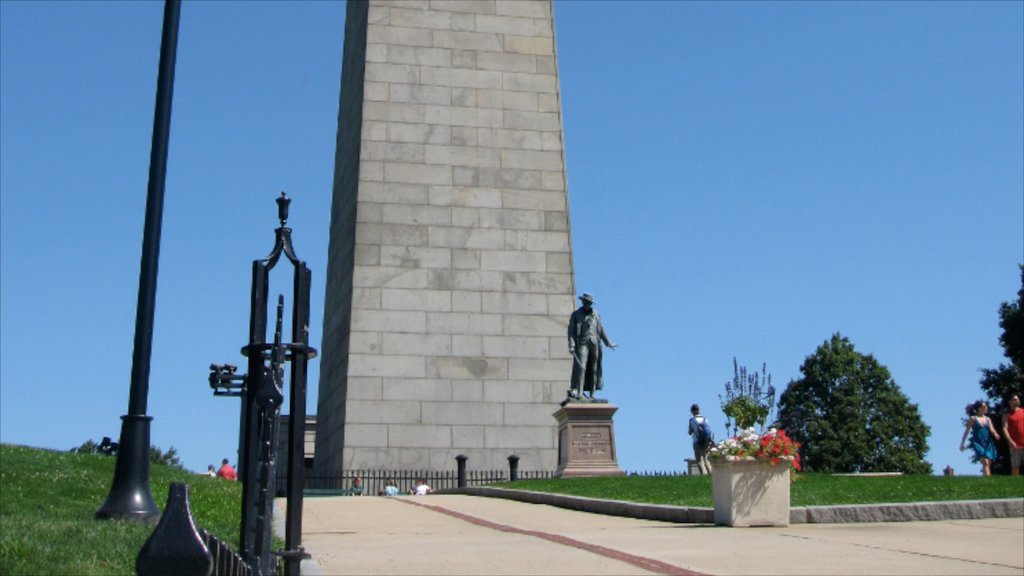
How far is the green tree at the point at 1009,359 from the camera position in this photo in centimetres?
5103

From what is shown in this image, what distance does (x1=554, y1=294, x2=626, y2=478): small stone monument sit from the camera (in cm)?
2488

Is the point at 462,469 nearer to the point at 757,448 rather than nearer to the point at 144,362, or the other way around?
the point at 757,448

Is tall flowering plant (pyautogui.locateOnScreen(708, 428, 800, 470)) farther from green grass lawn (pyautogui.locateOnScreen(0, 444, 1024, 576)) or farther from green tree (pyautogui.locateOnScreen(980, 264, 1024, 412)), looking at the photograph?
green tree (pyautogui.locateOnScreen(980, 264, 1024, 412))

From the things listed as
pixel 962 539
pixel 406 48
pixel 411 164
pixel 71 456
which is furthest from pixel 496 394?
pixel 962 539

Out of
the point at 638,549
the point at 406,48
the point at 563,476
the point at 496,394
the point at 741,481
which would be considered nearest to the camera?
the point at 638,549

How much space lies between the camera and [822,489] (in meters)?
16.9

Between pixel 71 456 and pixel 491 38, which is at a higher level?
pixel 491 38

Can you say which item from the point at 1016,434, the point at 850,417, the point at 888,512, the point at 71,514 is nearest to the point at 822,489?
the point at 888,512

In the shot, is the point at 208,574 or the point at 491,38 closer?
the point at 208,574

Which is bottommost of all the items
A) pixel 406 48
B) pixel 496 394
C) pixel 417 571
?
pixel 417 571

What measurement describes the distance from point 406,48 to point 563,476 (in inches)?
559

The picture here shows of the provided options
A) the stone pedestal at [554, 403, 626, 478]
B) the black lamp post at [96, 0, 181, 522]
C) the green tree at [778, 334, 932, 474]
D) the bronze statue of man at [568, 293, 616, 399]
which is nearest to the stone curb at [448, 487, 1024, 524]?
the black lamp post at [96, 0, 181, 522]

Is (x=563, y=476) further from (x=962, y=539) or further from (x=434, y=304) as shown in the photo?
(x=962, y=539)

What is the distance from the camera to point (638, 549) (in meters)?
10.5
